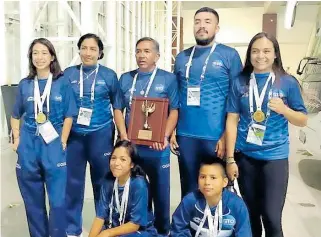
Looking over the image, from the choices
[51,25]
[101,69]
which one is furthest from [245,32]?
[101,69]

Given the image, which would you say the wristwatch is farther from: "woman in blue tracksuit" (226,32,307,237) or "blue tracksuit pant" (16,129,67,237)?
"blue tracksuit pant" (16,129,67,237)

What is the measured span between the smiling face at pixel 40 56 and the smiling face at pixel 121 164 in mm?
683

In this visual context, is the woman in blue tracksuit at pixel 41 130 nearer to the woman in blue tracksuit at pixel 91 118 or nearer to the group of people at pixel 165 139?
the group of people at pixel 165 139

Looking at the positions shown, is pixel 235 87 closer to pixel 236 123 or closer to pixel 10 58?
pixel 236 123

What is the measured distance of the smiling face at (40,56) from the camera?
7.75ft

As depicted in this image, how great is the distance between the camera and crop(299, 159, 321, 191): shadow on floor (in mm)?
4648

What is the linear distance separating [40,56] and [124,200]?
0.99m

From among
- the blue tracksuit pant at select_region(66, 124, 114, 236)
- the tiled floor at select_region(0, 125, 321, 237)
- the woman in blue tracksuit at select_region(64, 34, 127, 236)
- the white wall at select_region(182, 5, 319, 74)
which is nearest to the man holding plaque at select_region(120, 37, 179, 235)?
the woman in blue tracksuit at select_region(64, 34, 127, 236)

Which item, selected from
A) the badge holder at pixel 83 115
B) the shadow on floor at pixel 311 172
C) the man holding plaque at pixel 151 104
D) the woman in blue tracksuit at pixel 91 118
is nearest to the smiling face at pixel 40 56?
the woman in blue tracksuit at pixel 91 118

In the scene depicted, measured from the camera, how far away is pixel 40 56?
2.36 metres

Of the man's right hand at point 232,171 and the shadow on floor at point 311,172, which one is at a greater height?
the man's right hand at point 232,171

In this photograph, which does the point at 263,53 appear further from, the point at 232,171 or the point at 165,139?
the point at 165,139

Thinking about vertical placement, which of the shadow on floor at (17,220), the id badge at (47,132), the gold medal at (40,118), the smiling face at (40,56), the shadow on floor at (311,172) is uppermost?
the smiling face at (40,56)

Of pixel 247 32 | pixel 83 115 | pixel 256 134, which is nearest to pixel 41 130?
pixel 83 115
